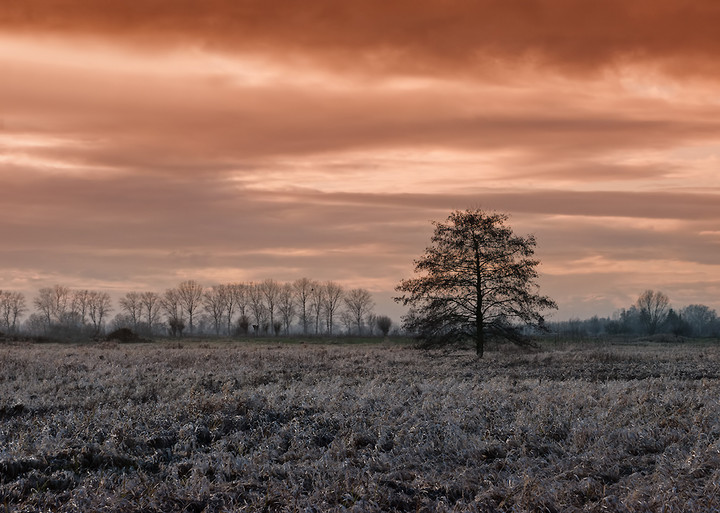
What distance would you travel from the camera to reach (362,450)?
9398mm

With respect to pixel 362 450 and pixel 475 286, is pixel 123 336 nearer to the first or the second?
pixel 475 286

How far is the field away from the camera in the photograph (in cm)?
759

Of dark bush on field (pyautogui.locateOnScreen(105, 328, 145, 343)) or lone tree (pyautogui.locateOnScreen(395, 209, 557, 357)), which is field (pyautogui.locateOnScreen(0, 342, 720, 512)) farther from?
dark bush on field (pyautogui.locateOnScreen(105, 328, 145, 343))

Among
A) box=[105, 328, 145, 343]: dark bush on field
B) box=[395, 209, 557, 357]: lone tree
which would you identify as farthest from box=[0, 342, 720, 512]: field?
box=[105, 328, 145, 343]: dark bush on field

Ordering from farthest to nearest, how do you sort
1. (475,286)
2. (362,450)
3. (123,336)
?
(123,336)
(475,286)
(362,450)

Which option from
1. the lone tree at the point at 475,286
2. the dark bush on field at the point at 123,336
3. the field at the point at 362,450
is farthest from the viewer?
the dark bush on field at the point at 123,336

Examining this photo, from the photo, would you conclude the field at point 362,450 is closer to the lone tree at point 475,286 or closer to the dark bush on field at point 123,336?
the lone tree at point 475,286

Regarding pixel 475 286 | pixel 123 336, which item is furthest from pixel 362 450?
pixel 123 336

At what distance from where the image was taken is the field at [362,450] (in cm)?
759

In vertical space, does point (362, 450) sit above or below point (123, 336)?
above

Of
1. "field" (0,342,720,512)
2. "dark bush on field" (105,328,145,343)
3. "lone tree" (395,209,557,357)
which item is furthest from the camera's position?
"dark bush on field" (105,328,145,343)

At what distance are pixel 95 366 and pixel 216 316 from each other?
132 m

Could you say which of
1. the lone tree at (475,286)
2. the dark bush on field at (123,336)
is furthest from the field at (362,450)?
the dark bush on field at (123,336)

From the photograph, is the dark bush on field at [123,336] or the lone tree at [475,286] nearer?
the lone tree at [475,286]
